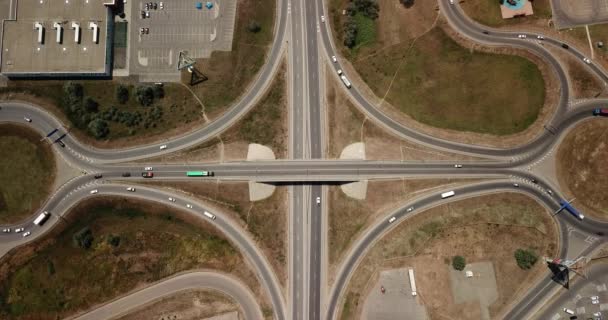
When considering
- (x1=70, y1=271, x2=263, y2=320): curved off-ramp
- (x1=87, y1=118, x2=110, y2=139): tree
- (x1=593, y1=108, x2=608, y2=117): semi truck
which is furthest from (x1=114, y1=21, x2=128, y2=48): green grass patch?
(x1=593, y1=108, x2=608, y2=117): semi truck

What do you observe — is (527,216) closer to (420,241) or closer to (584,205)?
(584,205)

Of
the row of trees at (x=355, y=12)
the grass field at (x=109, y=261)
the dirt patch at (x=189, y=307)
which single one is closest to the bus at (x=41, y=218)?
the grass field at (x=109, y=261)

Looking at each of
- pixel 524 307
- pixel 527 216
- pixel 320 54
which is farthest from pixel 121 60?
pixel 524 307

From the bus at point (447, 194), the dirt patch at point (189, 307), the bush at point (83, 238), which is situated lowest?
the dirt patch at point (189, 307)

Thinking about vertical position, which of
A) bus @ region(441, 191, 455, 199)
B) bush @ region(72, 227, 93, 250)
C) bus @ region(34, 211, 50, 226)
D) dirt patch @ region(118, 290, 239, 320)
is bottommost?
dirt patch @ region(118, 290, 239, 320)

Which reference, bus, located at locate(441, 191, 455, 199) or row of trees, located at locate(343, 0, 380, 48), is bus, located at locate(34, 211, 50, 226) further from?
bus, located at locate(441, 191, 455, 199)

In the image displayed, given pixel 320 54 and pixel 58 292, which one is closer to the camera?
pixel 58 292

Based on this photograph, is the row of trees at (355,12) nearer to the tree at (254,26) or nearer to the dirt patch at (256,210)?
the tree at (254,26)
